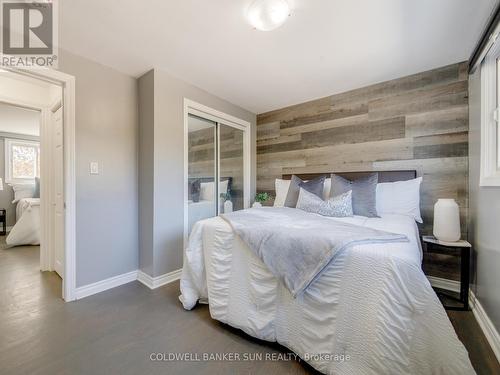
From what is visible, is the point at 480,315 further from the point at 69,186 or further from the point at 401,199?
the point at 69,186

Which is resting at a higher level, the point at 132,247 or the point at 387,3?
the point at 387,3

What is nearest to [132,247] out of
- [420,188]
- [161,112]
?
[161,112]

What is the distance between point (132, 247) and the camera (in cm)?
248

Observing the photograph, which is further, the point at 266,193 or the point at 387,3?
the point at 266,193

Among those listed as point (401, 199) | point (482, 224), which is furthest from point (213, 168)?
point (482, 224)

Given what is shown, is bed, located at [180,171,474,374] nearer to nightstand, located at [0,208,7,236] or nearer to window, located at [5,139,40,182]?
nightstand, located at [0,208,7,236]

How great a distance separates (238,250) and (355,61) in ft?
7.14

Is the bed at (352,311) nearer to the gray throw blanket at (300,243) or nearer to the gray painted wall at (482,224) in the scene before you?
the gray throw blanket at (300,243)

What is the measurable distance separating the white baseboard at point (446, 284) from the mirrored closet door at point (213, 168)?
8.48 ft

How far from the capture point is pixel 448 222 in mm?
1898

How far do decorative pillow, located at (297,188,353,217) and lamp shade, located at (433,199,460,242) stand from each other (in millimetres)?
723

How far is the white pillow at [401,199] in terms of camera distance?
221cm

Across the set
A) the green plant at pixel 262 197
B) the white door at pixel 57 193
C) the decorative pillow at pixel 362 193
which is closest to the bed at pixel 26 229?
the white door at pixel 57 193

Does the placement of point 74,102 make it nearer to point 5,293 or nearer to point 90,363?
point 5,293
